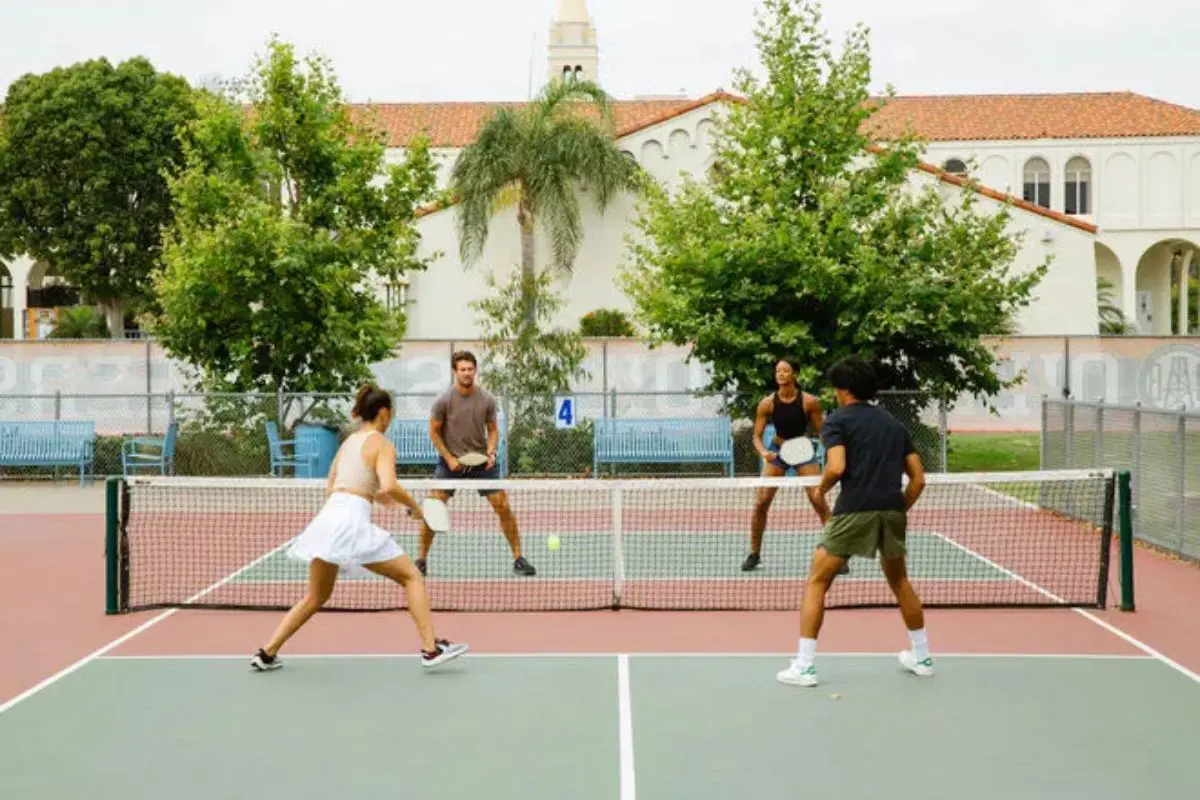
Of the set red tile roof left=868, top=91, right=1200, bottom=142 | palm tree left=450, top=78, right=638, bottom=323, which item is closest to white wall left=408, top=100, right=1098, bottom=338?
palm tree left=450, top=78, right=638, bottom=323

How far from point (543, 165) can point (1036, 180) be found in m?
27.8

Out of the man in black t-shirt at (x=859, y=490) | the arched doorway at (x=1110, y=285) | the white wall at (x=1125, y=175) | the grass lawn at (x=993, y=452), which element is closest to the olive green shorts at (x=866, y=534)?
the man in black t-shirt at (x=859, y=490)

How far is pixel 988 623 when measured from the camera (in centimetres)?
1117

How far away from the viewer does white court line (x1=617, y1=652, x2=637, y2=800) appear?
697 centimetres

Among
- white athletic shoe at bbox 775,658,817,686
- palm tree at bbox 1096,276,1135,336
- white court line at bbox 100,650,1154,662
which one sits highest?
palm tree at bbox 1096,276,1135,336

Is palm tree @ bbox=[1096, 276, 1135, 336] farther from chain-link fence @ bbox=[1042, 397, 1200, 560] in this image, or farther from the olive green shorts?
the olive green shorts

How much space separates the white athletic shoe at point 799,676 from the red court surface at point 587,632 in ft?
3.74

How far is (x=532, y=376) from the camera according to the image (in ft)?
80.0

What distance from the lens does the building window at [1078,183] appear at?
61188 millimetres

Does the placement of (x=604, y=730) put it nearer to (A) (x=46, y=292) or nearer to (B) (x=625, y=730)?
(B) (x=625, y=730)

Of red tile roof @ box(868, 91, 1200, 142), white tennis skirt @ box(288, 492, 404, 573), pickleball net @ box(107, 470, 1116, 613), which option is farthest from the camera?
red tile roof @ box(868, 91, 1200, 142)

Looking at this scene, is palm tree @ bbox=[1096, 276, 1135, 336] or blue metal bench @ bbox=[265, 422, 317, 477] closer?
blue metal bench @ bbox=[265, 422, 317, 477]

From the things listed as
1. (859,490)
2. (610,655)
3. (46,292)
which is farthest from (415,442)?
(46,292)

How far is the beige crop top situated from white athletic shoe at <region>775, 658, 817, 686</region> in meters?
2.54
